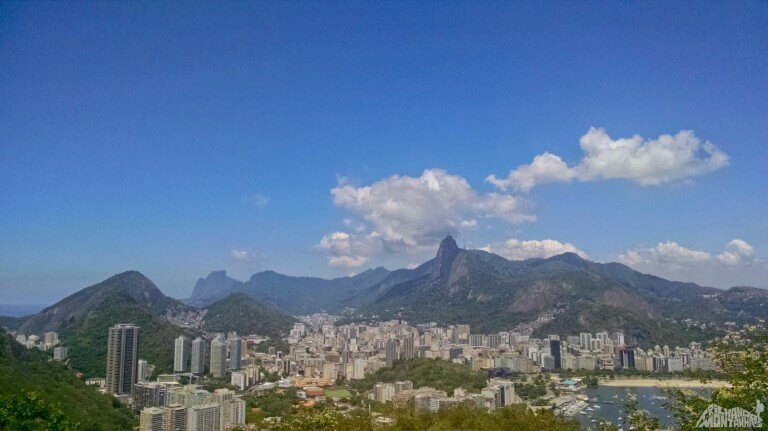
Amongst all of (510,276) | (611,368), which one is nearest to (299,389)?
(611,368)

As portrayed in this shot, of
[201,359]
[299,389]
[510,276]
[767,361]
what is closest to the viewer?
[767,361]

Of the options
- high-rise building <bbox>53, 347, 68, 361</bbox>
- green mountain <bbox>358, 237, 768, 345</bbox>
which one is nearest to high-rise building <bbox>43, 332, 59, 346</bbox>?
high-rise building <bbox>53, 347, 68, 361</bbox>

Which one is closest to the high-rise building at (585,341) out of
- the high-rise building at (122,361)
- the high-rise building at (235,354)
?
the high-rise building at (235,354)

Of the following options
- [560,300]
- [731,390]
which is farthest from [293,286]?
[731,390]

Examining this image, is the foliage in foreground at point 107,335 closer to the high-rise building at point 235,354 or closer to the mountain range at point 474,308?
the mountain range at point 474,308

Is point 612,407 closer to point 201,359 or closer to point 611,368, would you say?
point 611,368

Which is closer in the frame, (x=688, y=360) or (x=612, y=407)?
(x=612, y=407)

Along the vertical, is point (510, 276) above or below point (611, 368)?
above
